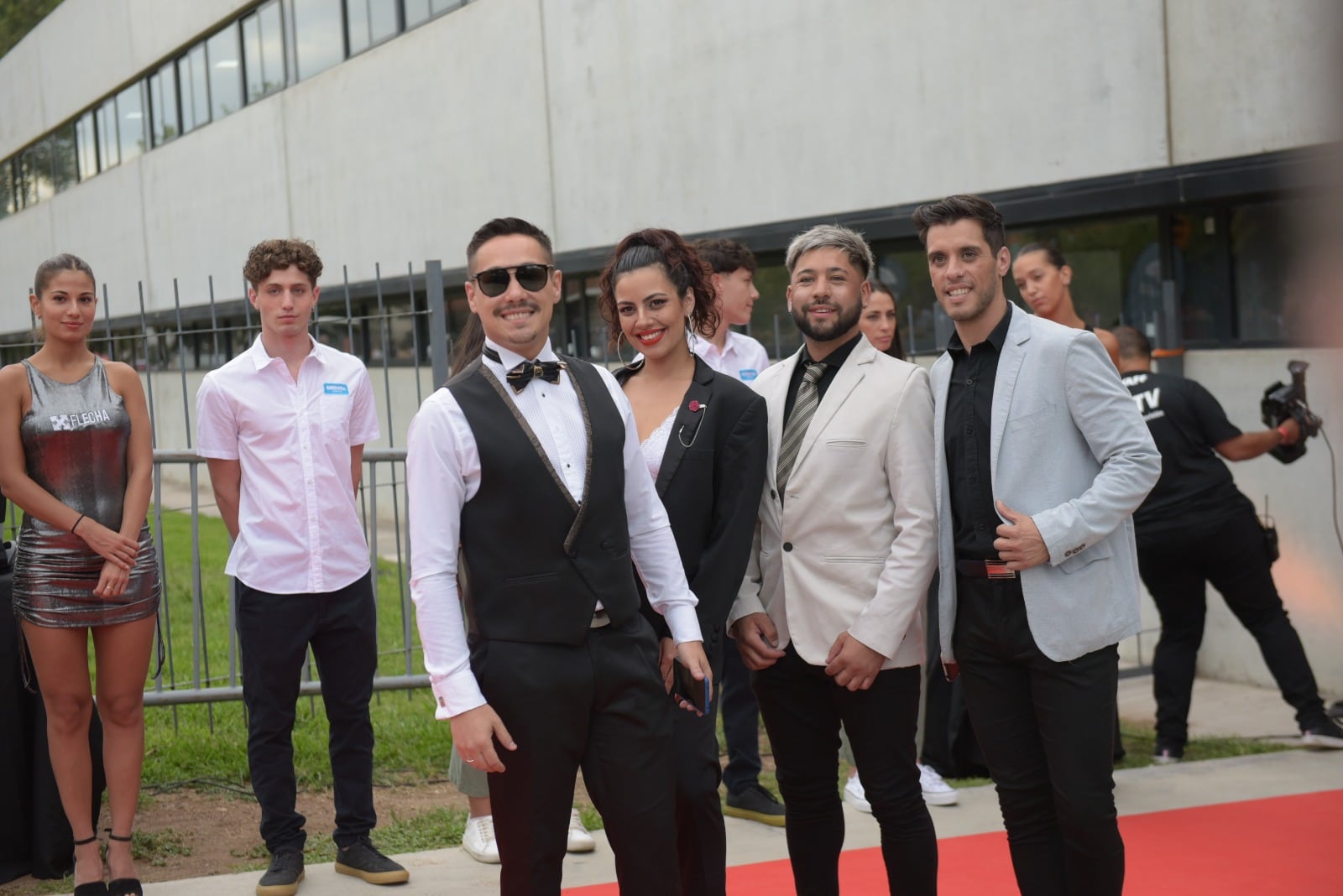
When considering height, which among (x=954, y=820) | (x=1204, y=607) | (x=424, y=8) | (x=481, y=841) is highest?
(x=424, y=8)

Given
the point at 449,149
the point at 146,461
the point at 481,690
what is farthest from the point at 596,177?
the point at 481,690

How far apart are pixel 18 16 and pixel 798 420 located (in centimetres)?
4214

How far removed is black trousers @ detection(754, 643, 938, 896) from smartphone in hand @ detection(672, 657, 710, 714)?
0.46 m

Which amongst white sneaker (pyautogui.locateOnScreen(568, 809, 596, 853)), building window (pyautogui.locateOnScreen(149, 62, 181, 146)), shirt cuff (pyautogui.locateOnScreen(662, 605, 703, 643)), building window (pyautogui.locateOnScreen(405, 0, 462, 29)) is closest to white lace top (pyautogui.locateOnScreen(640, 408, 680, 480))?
shirt cuff (pyautogui.locateOnScreen(662, 605, 703, 643))

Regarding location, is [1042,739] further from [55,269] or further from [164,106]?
[164,106]

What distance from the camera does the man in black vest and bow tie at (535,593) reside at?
9.48 feet

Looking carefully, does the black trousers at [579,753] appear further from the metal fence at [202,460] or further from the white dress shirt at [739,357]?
the white dress shirt at [739,357]

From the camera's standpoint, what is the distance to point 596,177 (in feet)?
40.8

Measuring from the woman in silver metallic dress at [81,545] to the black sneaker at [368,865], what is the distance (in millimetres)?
644

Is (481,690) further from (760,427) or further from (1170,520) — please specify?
(1170,520)

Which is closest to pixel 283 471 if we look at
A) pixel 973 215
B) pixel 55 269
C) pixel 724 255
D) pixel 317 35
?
pixel 55 269

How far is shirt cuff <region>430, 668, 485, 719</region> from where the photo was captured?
2842mm

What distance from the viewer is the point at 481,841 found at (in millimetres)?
4766

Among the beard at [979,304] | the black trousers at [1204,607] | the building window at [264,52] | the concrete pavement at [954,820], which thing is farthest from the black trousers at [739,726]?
the building window at [264,52]
